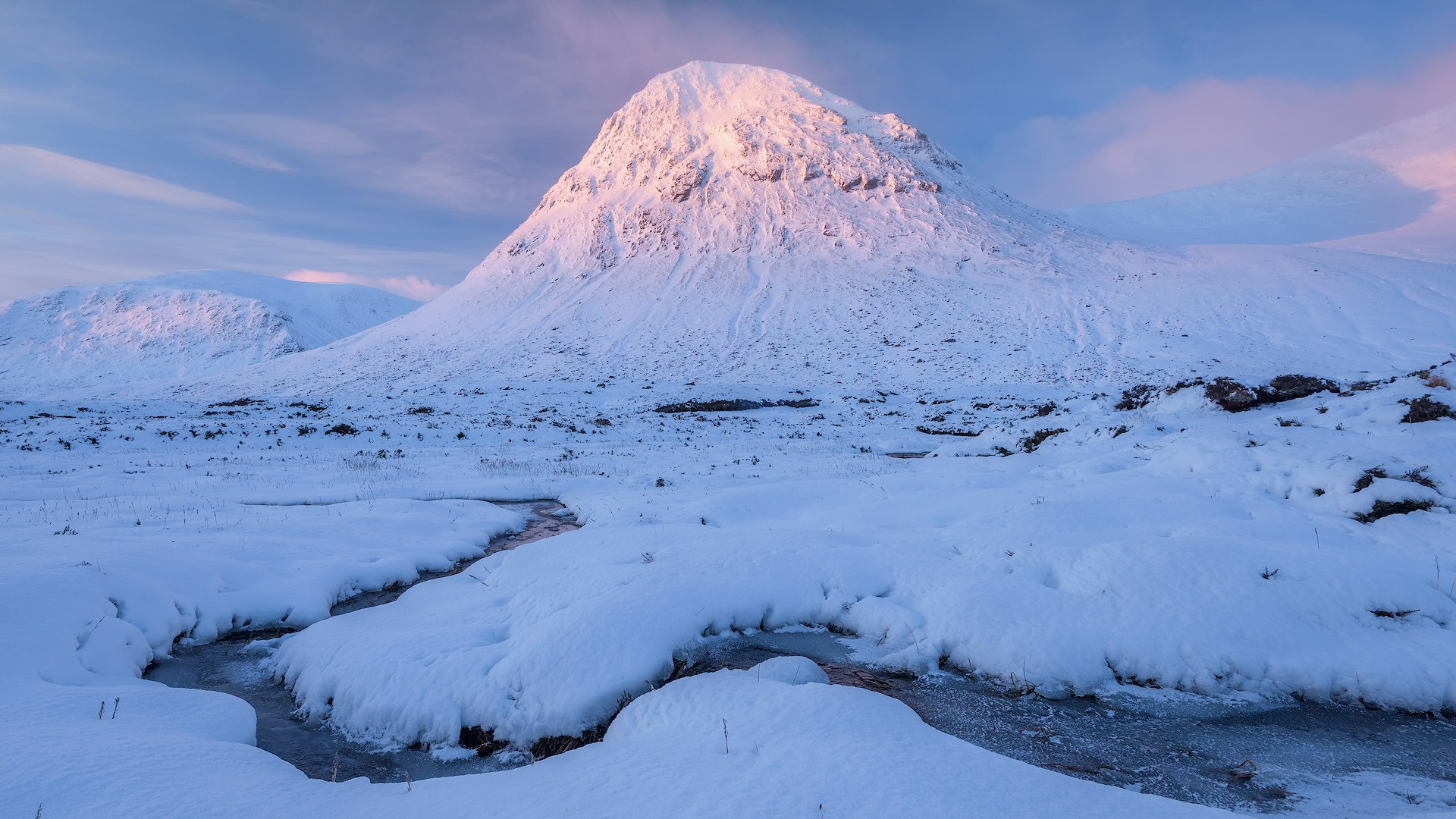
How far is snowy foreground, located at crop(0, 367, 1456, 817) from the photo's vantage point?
3.36 meters

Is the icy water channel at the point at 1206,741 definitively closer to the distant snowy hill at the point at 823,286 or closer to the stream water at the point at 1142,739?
the stream water at the point at 1142,739

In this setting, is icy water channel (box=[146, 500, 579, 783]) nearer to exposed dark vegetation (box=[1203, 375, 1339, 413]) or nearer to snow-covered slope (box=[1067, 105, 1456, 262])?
exposed dark vegetation (box=[1203, 375, 1339, 413])

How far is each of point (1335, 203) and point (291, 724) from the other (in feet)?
386

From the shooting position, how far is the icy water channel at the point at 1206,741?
366 centimetres

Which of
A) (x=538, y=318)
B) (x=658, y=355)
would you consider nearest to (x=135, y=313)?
(x=538, y=318)

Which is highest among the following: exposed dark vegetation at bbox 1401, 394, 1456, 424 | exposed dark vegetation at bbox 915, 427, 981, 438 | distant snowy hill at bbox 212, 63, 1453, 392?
distant snowy hill at bbox 212, 63, 1453, 392

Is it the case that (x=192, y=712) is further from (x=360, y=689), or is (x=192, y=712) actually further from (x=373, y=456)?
(x=373, y=456)

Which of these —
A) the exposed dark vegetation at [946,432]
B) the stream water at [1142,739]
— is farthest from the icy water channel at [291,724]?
the exposed dark vegetation at [946,432]

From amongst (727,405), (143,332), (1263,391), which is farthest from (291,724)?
(143,332)

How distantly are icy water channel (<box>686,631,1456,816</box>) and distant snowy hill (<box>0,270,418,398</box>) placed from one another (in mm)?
112521

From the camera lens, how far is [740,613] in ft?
19.7

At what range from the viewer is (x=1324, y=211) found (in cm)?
7988

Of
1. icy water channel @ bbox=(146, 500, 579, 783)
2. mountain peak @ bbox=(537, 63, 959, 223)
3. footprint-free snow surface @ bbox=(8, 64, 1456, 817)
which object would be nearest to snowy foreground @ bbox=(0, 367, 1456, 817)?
footprint-free snow surface @ bbox=(8, 64, 1456, 817)

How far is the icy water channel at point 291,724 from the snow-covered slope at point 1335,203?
85649 mm
